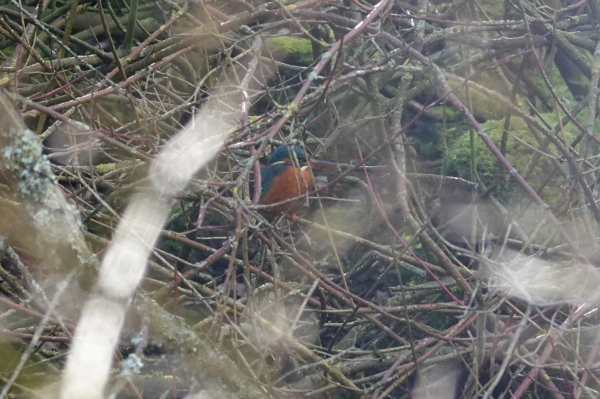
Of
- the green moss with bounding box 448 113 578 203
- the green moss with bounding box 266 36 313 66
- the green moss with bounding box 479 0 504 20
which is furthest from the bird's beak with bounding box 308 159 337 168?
the green moss with bounding box 479 0 504 20

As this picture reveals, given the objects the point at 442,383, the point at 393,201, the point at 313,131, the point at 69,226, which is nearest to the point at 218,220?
the point at 313,131

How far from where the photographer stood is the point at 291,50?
14.8 feet

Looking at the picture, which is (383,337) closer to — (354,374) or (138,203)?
(354,374)

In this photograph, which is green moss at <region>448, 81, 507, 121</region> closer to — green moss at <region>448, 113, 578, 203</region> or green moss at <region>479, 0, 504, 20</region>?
green moss at <region>448, 113, 578, 203</region>

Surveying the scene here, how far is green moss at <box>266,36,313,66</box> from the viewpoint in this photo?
4.50 m

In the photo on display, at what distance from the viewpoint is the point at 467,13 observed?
3689 millimetres

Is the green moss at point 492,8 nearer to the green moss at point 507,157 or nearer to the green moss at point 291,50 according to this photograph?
the green moss at point 507,157

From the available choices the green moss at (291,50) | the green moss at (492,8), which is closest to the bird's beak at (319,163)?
the green moss at (291,50)

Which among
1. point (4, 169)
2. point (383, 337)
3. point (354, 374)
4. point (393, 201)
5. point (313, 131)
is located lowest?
point (354, 374)

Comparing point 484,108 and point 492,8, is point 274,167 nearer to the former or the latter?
point 484,108

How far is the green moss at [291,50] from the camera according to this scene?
4.50 m

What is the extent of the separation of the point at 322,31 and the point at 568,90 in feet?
6.38

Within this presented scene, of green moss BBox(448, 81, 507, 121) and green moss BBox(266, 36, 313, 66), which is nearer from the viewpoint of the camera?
green moss BBox(448, 81, 507, 121)

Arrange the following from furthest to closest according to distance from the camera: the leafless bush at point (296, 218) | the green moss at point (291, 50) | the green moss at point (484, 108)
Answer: the green moss at point (291, 50) < the green moss at point (484, 108) < the leafless bush at point (296, 218)
